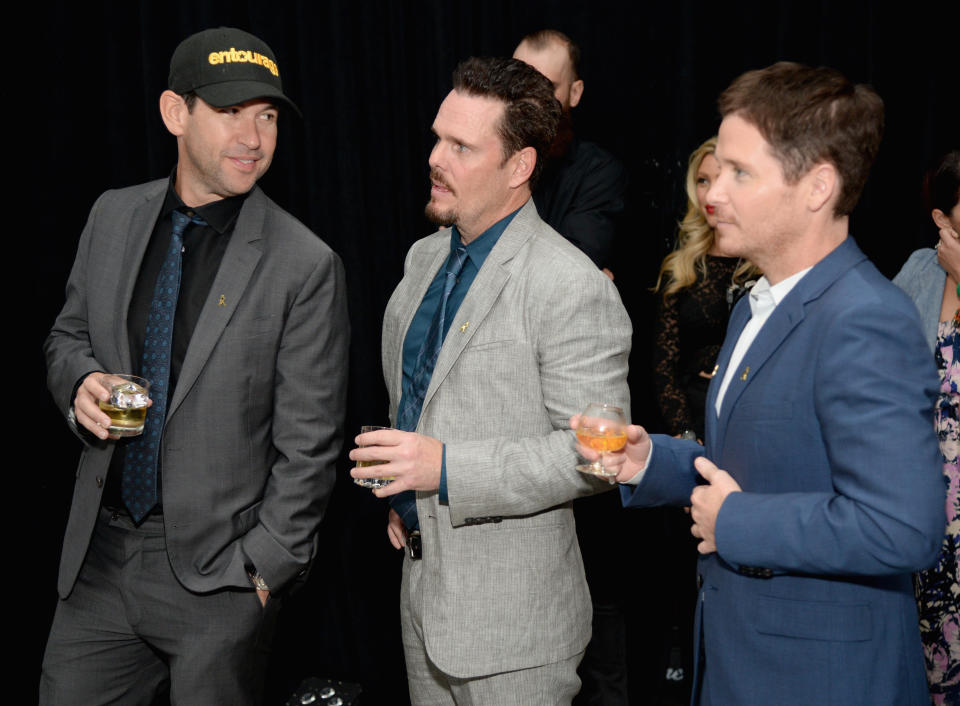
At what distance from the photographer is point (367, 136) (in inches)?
149

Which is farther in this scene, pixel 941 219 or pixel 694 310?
pixel 694 310

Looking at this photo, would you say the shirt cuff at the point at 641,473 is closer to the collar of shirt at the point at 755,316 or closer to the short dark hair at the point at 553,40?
the collar of shirt at the point at 755,316

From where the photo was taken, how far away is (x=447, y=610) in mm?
2062

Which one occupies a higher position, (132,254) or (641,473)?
(132,254)

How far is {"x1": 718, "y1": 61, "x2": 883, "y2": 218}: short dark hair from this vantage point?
1.54 meters

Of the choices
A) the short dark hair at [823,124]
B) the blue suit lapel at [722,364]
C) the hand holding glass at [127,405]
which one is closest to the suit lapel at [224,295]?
the hand holding glass at [127,405]

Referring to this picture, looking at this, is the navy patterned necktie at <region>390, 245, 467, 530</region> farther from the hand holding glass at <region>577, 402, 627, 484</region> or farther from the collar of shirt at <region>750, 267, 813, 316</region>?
the collar of shirt at <region>750, 267, 813, 316</region>

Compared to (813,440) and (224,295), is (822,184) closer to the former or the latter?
(813,440)

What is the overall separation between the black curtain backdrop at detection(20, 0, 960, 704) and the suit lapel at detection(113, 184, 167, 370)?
4.52 ft

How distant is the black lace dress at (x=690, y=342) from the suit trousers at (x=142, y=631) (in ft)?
5.25

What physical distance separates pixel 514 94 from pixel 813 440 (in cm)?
117

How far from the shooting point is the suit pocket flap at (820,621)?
153 centimetres

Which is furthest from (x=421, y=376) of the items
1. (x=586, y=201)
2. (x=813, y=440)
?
(x=586, y=201)

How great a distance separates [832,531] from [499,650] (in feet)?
2.94
